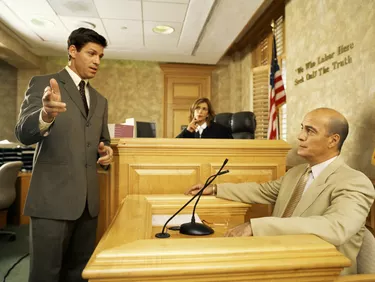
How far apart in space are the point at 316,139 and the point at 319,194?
0.28 metres

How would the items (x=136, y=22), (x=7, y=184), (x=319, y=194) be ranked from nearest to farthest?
(x=319, y=194), (x=7, y=184), (x=136, y=22)

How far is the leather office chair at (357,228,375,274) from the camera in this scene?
1114 millimetres

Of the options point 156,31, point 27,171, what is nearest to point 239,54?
point 156,31

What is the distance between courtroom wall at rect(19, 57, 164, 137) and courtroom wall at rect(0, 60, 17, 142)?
0.95m

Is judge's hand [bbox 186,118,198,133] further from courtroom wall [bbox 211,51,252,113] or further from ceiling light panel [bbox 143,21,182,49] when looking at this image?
courtroom wall [bbox 211,51,252,113]

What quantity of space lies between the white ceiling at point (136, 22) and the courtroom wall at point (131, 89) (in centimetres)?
75

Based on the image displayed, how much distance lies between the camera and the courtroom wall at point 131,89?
252 inches

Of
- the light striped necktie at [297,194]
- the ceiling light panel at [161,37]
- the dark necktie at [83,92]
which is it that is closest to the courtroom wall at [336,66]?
the light striped necktie at [297,194]

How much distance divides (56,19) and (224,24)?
7.92 feet

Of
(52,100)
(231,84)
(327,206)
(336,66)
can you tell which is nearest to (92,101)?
(52,100)

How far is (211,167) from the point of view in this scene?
1.79m

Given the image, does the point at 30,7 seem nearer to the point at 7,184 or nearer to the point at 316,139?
the point at 7,184

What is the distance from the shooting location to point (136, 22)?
4305mm

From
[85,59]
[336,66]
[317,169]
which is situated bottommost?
[317,169]
